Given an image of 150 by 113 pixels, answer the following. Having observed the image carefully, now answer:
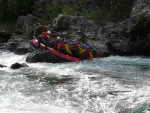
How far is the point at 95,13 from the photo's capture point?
86.9 ft

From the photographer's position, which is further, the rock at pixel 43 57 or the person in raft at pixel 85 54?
the person in raft at pixel 85 54

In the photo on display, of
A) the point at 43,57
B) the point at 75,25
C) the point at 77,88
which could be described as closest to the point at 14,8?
the point at 75,25

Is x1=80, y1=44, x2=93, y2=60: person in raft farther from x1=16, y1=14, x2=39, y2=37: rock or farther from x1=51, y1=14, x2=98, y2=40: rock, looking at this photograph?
x1=16, y1=14, x2=39, y2=37: rock

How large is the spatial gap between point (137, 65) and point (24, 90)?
7.67m

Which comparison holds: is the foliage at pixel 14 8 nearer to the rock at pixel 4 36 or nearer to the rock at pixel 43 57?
the rock at pixel 4 36

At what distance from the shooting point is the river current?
986 cm

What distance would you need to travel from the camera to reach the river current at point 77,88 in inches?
388

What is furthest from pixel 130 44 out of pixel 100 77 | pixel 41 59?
pixel 100 77

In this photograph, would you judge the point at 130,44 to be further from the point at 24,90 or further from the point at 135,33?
the point at 24,90

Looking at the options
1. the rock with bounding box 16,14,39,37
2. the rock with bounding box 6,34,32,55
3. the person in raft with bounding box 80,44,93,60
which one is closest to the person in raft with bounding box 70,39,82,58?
Result: the person in raft with bounding box 80,44,93,60

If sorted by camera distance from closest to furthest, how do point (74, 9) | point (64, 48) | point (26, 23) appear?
point (64, 48) → point (74, 9) → point (26, 23)

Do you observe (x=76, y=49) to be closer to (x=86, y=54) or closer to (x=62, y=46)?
(x=86, y=54)

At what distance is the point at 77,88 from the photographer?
1209 centimetres

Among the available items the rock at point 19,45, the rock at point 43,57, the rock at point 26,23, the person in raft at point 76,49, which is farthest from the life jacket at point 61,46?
the rock at point 26,23
